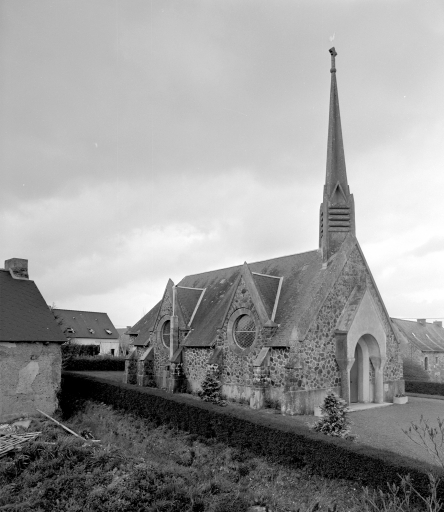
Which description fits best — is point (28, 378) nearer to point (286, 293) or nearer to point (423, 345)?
point (286, 293)

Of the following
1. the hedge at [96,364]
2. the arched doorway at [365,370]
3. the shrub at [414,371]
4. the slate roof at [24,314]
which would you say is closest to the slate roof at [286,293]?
the arched doorway at [365,370]

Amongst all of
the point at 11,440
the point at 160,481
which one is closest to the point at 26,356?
the point at 11,440

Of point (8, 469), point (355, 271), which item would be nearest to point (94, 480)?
point (8, 469)

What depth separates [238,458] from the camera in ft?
47.0

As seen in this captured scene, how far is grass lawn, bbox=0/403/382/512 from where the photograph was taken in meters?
11.2

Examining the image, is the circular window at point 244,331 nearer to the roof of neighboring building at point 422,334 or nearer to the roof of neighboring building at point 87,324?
the roof of neighboring building at point 422,334

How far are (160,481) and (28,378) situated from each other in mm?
11374

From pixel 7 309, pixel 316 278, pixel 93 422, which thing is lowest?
pixel 93 422

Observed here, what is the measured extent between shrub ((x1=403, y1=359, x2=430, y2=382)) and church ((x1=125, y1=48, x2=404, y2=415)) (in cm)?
1739

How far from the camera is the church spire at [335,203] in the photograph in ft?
74.2

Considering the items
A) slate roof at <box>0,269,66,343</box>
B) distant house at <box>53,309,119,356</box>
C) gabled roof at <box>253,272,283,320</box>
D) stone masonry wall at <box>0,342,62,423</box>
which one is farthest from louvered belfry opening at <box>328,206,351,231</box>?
distant house at <box>53,309,119,356</box>

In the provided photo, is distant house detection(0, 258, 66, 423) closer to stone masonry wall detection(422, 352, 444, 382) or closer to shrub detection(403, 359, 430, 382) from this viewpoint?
shrub detection(403, 359, 430, 382)

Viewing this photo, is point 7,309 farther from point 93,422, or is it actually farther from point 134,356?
point 134,356

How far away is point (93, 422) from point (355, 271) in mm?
14708
